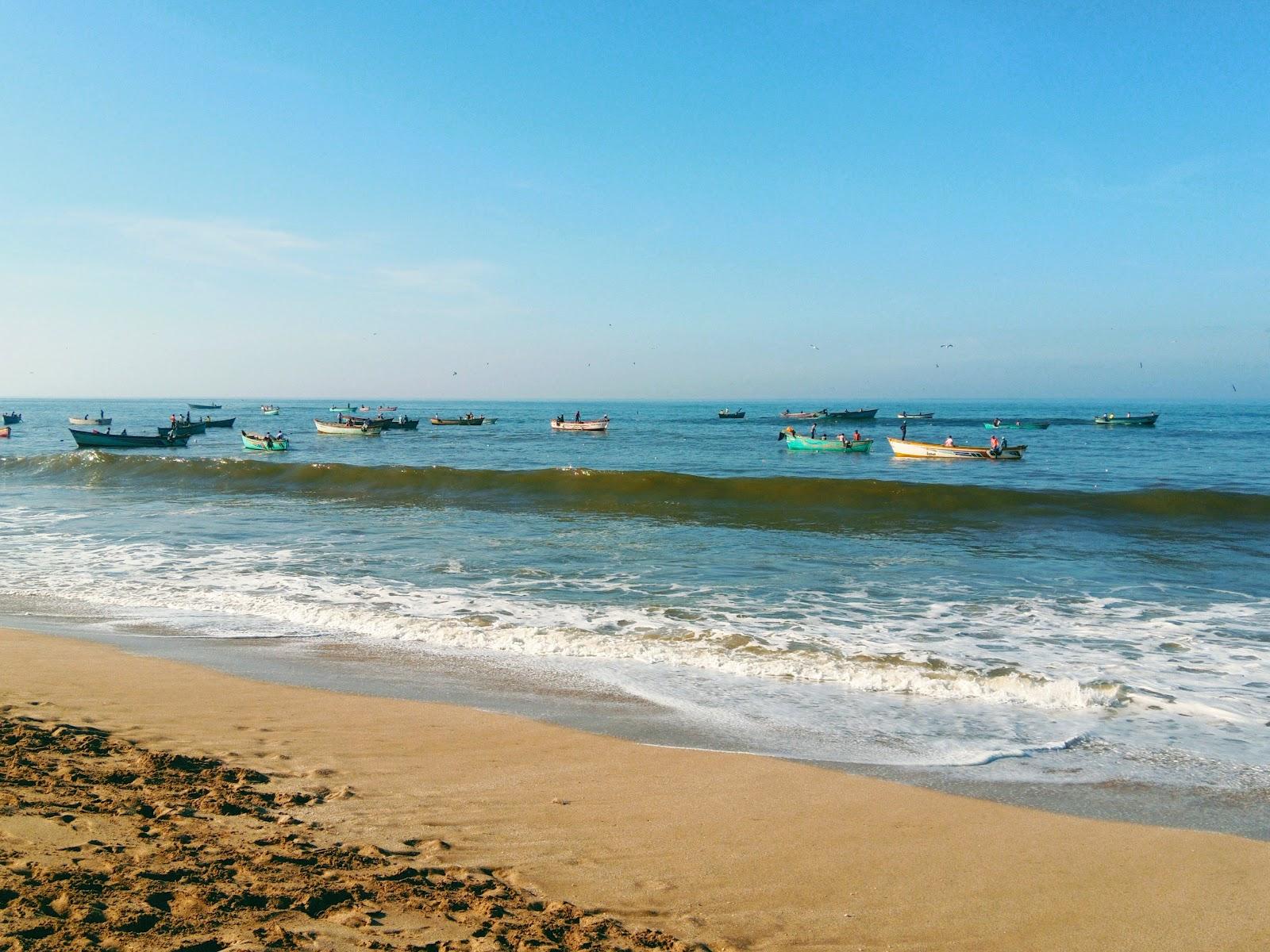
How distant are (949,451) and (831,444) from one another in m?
9.66

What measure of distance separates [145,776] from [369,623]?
6.17 metres

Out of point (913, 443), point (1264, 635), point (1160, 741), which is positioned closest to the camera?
point (1160, 741)

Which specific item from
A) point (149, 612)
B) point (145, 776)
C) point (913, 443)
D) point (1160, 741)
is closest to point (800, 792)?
point (1160, 741)

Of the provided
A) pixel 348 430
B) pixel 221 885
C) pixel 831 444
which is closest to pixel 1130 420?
pixel 831 444

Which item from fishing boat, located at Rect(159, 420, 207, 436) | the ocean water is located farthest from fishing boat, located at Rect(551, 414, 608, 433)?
the ocean water

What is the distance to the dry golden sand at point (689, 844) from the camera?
4164 millimetres

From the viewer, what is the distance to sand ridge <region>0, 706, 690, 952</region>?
3.46 m

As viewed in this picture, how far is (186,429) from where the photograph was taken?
68688 millimetres

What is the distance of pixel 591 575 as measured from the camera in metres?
15.4

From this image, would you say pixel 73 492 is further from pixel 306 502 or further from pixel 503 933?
pixel 503 933

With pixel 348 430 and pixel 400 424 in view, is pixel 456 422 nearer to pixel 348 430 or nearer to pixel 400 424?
pixel 400 424

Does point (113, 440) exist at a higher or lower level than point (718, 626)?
higher

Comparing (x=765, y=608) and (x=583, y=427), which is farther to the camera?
(x=583, y=427)

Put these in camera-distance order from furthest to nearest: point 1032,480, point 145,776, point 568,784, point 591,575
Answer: point 1032,480
point 591,575
point 568,784
point 145,776
